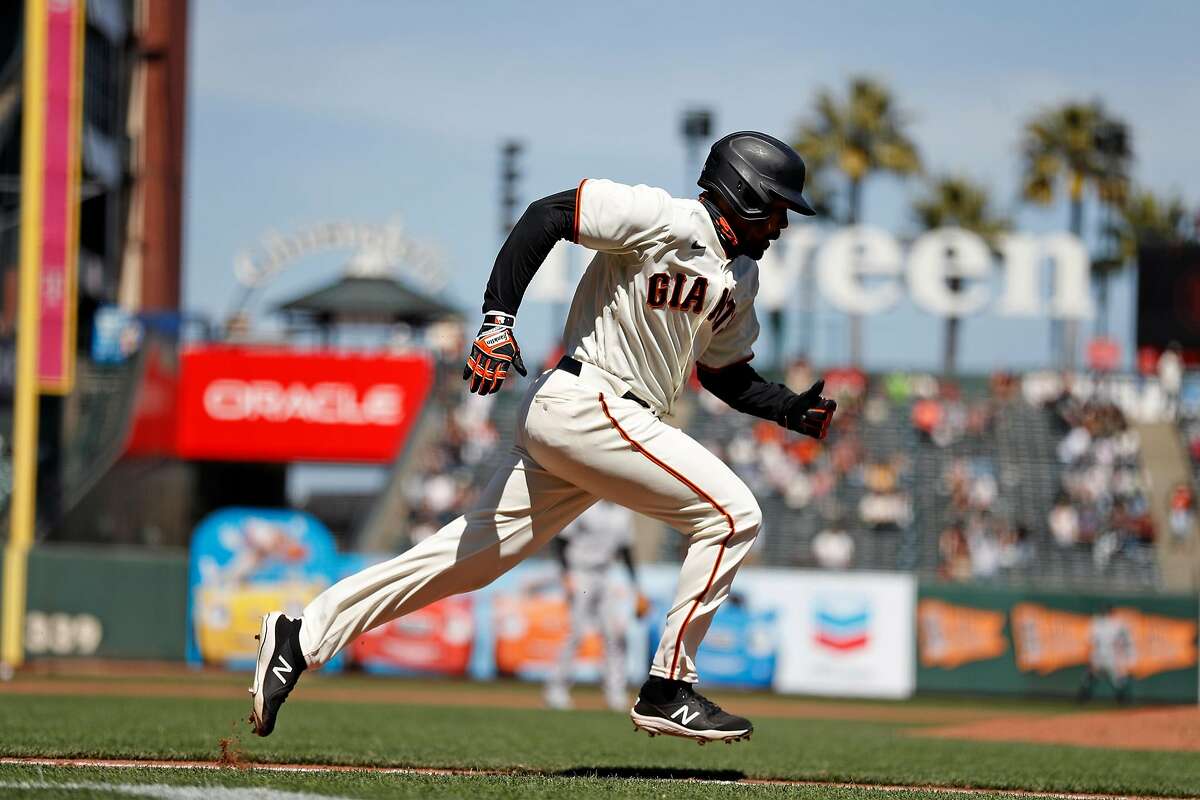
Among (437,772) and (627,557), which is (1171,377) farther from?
(437,772)

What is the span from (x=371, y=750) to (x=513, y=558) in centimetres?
156

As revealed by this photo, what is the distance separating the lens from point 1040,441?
81.6ft

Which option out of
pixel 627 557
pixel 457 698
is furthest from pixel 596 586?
pixel 457 698

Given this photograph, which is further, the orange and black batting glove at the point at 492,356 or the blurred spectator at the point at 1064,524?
the blurred spectator at the point at 1064,524

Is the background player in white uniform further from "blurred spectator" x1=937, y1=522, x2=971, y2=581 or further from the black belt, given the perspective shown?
"blurred spectator" x1=937, y1=522, x2=971, y2=581

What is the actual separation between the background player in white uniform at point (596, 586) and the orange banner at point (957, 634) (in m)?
5.37

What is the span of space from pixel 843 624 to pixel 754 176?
12537 mm

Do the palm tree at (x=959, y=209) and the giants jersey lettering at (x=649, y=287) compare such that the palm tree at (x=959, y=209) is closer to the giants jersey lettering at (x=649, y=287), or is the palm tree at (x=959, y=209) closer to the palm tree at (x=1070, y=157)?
the palm tree at (x=1070, y=157)

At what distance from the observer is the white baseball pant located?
16.0 ft

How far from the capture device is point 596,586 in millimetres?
12461

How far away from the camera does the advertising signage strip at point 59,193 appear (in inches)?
691

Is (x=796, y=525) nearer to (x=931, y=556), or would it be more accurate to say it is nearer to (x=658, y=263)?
(x=931, y=556)

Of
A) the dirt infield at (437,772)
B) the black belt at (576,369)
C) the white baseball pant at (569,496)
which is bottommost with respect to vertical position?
the dirt infield at (437,772)

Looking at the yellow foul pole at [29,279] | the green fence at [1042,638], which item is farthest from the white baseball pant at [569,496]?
the yellow foul pole at [29,279]
